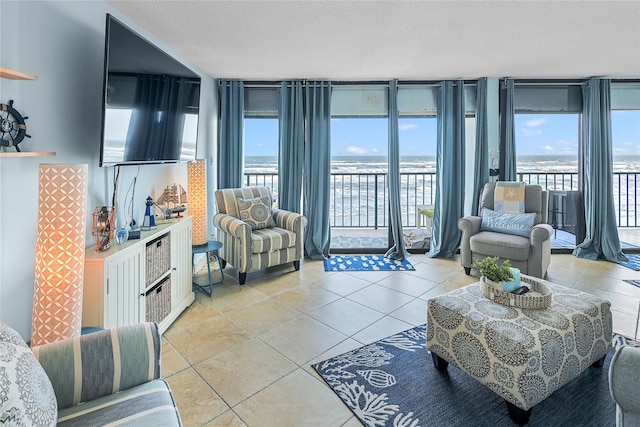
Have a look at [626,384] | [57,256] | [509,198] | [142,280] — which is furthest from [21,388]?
[509,198]

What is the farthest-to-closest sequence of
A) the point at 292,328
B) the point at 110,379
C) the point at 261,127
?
the point at 261,127
the point at 292,328
the point at 110,379

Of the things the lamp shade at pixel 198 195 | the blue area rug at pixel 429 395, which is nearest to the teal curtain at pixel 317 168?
the lamp shade at pixel 198 195

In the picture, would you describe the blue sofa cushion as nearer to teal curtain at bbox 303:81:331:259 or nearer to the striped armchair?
the striped armchair

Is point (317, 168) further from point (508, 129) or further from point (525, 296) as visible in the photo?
point (525, 296)

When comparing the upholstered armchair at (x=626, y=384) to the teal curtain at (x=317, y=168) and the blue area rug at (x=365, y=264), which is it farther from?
the teal curtain at (x=317, y=168)

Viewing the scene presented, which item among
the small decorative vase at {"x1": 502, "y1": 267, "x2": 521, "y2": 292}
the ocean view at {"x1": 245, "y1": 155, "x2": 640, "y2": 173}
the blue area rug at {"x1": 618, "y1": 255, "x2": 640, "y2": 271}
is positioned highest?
the ocean view at {"x1": 245, "y1": 155, "x2": 640, "y2": 173}

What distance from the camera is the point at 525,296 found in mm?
1842

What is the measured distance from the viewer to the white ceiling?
2439 mm

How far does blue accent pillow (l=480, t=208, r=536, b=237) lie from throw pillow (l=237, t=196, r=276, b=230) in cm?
252

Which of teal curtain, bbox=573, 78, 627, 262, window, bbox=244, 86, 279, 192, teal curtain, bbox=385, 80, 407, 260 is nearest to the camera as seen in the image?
teal curtain, bbox=573, 78, 627, 262

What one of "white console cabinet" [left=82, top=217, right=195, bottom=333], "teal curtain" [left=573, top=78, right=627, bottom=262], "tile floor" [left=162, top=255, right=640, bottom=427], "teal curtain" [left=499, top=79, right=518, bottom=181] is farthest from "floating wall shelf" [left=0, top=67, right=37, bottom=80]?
"teal curtain" [left=573, top=78, right=627, bottom=262]

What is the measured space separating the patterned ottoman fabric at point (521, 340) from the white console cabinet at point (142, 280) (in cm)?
179

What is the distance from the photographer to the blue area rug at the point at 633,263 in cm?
399

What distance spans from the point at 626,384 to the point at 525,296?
0.76 m
